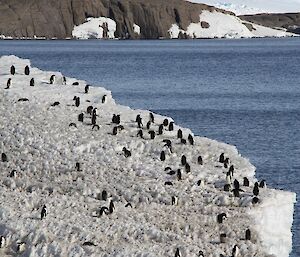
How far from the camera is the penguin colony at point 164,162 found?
27.2 metres

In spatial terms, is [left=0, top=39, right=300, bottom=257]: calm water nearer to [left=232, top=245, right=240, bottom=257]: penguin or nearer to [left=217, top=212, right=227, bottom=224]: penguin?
[left=217, top=212, right=227, bottom=224]: penguin

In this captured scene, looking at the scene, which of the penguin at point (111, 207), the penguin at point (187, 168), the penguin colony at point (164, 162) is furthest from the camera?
the penguin at point (187, 168)

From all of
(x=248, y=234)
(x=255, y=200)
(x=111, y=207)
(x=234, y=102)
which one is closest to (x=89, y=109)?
(x=111, y=207)

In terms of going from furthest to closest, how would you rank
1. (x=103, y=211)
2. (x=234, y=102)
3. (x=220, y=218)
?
(x=234, y=102) → (x=103, y=211) → (x=220, y=218)

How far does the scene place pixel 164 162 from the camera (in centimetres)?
3381

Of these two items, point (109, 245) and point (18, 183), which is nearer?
point (109, 245)

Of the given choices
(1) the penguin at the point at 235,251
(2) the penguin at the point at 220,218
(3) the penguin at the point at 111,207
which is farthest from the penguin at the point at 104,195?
(1) the penguin at the point at 235,251

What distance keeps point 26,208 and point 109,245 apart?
3879 mm

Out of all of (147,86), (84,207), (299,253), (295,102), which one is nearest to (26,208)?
(84,207)

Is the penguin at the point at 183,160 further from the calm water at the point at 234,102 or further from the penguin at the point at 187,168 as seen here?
the calm water at the point at 234,102

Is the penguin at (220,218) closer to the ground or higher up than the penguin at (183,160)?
closer to the ground

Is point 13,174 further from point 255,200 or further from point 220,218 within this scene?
point 255,200

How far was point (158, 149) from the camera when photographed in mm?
34844

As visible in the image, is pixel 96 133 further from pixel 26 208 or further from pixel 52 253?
pixel 52 253
